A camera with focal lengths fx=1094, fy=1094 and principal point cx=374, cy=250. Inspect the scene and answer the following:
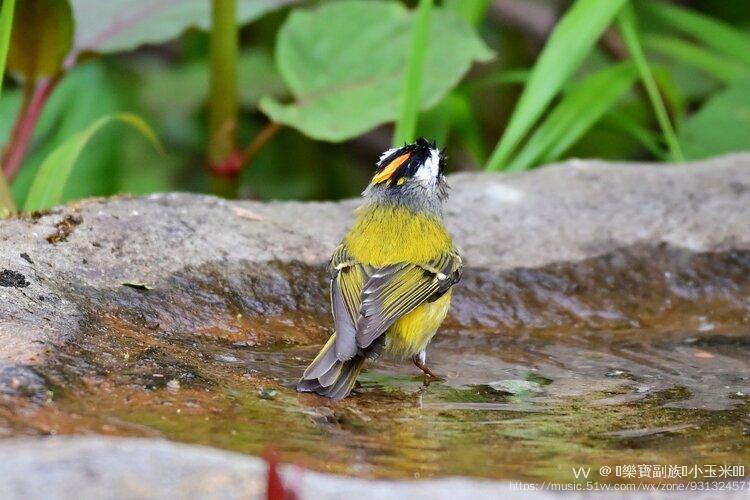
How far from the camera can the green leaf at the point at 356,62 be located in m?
5.13

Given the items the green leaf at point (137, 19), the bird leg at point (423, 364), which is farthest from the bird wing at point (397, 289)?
the green leaf at point (137, 19)

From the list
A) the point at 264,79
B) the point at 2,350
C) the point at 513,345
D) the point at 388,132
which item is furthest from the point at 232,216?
the point at 388,132

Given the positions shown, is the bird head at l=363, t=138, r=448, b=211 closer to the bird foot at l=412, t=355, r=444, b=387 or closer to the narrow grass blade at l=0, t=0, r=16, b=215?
the bird foot at l=412, t=355, r=444, b=387

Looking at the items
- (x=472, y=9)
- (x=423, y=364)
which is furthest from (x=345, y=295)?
(x=472, y=9)

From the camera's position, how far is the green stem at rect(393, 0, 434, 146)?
4.76 meters

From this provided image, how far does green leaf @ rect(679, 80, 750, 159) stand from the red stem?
337cm

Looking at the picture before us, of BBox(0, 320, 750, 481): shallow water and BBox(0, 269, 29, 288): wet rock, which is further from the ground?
BBox(0, 269, 29, 288): wet rock

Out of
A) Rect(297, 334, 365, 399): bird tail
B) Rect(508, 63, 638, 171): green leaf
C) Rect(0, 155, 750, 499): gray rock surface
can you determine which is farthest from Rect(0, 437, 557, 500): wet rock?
Rect(508, 63, 638, 171): green leaf

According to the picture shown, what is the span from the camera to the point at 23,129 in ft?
16.0

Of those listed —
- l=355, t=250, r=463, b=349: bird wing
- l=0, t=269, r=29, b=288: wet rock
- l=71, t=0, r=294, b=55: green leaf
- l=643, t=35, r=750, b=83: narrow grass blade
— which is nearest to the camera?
l=0, t=269, r=29, b=288: wet rock

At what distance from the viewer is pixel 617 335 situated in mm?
4320

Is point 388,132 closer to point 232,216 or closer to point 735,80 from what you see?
point 735,80

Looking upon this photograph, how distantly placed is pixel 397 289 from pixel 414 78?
142 centimetres

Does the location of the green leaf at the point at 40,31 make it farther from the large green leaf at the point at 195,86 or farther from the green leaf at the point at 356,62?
the large green leaf at the point at 195,86
